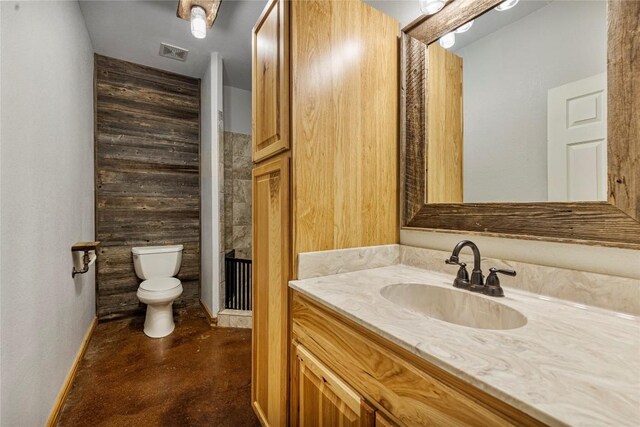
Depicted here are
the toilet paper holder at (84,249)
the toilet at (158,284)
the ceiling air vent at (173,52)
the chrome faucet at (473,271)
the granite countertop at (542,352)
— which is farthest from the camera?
the ceiling air vent at (173,52)

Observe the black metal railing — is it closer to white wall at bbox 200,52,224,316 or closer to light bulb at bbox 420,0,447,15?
white wall at bbox 200,52,224,316

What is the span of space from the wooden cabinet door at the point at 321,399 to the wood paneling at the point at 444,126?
2.72 ft

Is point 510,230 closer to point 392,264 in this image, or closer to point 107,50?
point 392,264

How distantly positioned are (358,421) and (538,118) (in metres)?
1.09

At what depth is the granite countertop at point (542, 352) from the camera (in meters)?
0.39

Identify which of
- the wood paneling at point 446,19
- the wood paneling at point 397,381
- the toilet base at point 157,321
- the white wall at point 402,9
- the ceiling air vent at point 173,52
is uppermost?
the ceiling air vent at point 173,52

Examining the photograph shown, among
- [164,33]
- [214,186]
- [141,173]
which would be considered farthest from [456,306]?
[141,173]

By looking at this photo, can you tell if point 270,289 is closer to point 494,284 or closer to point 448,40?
point 494,284

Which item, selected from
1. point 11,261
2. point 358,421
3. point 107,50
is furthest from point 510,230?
point 107,50

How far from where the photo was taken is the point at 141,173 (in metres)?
2.72

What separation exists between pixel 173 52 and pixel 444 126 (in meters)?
2.51

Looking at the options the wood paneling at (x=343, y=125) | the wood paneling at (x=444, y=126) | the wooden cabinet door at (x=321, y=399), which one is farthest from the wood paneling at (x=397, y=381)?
the wood paneling at (x=444, y=126)

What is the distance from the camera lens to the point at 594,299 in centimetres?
75

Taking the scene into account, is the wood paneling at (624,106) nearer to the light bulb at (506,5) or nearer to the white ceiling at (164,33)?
the light bulb at (506,5)
